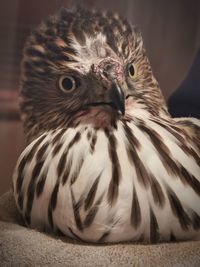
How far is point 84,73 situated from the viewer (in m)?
0.66

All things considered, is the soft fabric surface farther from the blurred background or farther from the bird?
the blurred background

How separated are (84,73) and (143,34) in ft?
0.42

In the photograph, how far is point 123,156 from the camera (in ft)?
2.09

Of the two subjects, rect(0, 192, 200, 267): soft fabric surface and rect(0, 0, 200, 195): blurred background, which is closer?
rect(0, 192, 200, 267): soft fabric surface

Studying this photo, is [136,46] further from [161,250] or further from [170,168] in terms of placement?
[161,250]

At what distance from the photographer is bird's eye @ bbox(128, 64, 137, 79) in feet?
2.27

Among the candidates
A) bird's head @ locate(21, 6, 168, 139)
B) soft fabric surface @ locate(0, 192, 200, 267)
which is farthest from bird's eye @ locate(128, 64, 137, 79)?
soft fabric surface @ locate(0, 192, 200, 267)

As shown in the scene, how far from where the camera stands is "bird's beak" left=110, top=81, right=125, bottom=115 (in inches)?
24.9

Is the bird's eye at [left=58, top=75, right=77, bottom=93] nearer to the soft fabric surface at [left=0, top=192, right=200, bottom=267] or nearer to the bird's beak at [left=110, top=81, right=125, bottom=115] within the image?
the bird's beak at [left=110, top=81, right=125, bottom=115]

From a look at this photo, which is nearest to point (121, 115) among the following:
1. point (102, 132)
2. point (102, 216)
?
point (102, 132)

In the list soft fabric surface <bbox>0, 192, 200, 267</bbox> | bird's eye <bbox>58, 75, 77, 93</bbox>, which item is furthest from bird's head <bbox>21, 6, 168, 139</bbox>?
soft fabric surface <bbox>0, 192, 200, 267</bbox>

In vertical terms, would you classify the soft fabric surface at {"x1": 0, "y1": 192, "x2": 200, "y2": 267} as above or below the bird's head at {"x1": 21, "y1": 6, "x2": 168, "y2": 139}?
below

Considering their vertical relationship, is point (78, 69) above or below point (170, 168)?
above

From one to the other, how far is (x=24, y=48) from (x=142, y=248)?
35 cm
